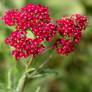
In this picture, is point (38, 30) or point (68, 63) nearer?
point (38, 30)

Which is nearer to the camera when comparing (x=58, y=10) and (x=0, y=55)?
(x=0, y=55)

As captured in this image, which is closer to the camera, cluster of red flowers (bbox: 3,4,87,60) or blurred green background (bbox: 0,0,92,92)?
cluster of red flowers (bbox: 3,4,87,60)

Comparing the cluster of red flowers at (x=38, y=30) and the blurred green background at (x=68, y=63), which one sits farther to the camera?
the blurred green background at (x=68, y=63)

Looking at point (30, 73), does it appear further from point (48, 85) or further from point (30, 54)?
point (48, 85)

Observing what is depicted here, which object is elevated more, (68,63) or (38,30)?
(38,30)

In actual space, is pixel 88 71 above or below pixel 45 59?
below

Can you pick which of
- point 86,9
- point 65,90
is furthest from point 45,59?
point 86,9

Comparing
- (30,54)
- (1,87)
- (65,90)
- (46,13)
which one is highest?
(46,13)

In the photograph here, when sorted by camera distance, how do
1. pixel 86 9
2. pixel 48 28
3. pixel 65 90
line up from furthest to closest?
pixel 86 9
pixel 65 90
pixel 48 28
